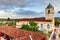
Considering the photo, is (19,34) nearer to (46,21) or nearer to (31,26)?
(31,26)

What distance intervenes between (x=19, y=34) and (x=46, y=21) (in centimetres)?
43

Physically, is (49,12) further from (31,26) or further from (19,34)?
(19,34)

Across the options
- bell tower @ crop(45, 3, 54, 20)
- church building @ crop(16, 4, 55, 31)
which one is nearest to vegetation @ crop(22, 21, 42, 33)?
church building @ crop(16, 4, 55, 31)

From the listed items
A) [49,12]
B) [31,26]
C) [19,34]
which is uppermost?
[49,12]

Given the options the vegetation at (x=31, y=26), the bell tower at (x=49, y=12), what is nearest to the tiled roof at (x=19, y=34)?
the vegetation at (x=31, y=26)

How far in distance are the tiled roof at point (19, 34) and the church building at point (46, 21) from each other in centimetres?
9

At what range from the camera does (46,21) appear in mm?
1746

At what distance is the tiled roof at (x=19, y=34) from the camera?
5.82ft

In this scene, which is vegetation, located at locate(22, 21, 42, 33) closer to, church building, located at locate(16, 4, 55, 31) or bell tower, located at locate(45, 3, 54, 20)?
church building, located at locate(16, 4, 55, 31)

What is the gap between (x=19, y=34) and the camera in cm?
179

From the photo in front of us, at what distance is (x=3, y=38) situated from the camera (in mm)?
1779

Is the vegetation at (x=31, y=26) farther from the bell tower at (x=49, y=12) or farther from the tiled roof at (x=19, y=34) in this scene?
the bell tower at (x=49, y=12)

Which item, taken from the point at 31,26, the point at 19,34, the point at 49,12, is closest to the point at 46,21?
the point at 49,12

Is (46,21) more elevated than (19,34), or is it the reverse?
Answer: (46,21)
